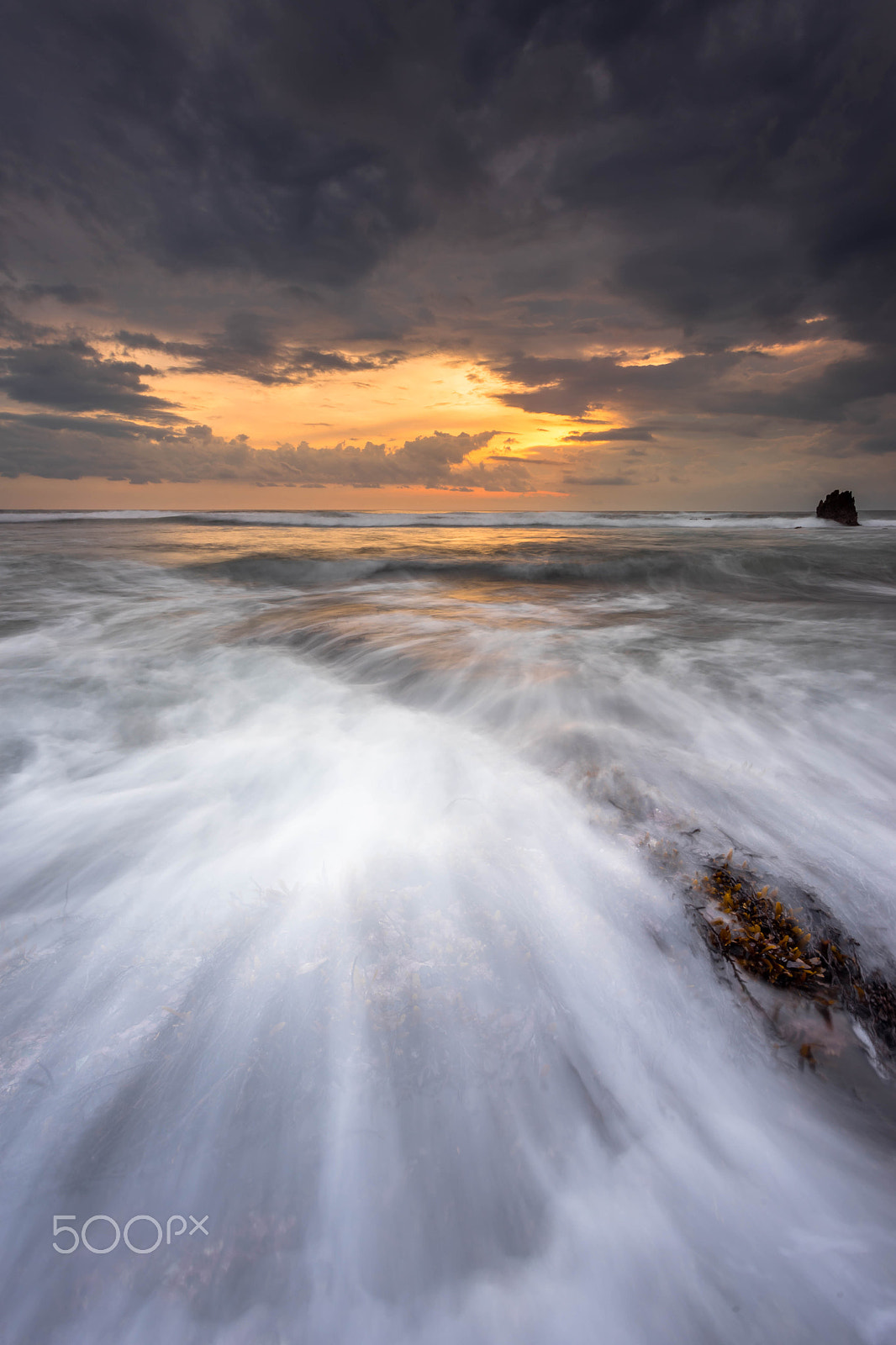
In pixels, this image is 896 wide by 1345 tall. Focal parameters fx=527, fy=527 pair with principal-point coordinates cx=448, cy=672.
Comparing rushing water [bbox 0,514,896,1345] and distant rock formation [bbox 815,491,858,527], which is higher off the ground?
distant rock formation [bbox 815,491,858,527]

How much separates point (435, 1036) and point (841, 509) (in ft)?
135

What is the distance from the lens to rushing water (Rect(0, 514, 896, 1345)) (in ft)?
4.71

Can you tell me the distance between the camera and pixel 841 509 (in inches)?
1297

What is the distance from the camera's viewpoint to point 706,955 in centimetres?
215

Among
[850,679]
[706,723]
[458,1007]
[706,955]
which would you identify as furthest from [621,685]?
[458,1007]

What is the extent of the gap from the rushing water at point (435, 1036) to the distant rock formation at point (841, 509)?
3628cm

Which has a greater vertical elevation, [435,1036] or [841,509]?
[841,509]

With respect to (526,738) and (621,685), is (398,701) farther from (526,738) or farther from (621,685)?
(621,685)

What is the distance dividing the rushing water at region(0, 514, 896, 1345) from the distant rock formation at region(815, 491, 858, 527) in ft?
119

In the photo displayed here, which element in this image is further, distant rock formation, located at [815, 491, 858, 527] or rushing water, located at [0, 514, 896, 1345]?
distant rock formation, located at [815, 491, 858, 527]

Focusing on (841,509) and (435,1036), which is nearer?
(435,1036)

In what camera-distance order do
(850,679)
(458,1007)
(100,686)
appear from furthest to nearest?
1. (100,686)
2. (850,679)
3. (458,1007)

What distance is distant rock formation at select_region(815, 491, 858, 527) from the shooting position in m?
32.6

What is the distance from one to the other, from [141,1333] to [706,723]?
13.7ft
